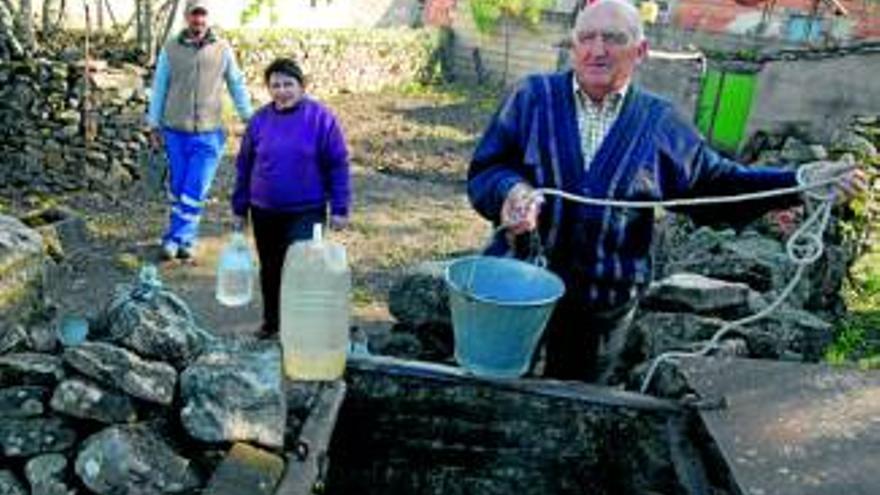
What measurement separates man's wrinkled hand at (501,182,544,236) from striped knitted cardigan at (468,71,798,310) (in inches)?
8.4

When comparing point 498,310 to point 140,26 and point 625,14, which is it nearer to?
point 625,14

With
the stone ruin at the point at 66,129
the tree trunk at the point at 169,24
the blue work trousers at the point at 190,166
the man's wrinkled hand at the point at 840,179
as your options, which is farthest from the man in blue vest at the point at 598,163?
the tree trunk at the point at 169,24

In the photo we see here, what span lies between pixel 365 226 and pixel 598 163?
22.2ft

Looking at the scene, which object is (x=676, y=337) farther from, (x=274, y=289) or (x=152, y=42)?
(x=152, y=42)

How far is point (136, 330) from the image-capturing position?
3.29 metres

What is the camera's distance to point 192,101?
793cm

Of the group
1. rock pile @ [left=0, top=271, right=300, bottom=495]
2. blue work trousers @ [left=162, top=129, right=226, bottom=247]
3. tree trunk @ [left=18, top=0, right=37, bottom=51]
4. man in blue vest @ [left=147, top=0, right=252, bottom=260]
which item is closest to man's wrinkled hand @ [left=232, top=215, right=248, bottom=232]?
man in blue vest @ [left=147, top=0, right=252, bottom=260]

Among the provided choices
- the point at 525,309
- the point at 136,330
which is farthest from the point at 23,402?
the point at 525,309

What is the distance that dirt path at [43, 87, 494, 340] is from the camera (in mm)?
7676

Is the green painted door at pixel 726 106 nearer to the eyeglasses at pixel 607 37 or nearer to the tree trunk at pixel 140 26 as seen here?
the tree trunk at pixel 140 26

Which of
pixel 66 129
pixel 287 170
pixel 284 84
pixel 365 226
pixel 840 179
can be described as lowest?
pixel 365 226

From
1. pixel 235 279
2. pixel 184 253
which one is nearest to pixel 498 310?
pixel 235 279

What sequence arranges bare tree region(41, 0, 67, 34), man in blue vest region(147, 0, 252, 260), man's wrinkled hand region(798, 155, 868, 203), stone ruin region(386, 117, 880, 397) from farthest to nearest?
bare tree region(41, 0, 67, 34) → man in blue vest region(147, 0, 252, 260) → stone ruin region(386, 117, 880, 397) → man's wrinkled hand region(798, 155, 868, 203)

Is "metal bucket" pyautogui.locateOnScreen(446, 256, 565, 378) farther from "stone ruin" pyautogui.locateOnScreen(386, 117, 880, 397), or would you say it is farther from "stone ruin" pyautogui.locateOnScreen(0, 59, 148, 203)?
"stone ruin" pyautogui.locateOnScreen(0, 59, 148, 203)
